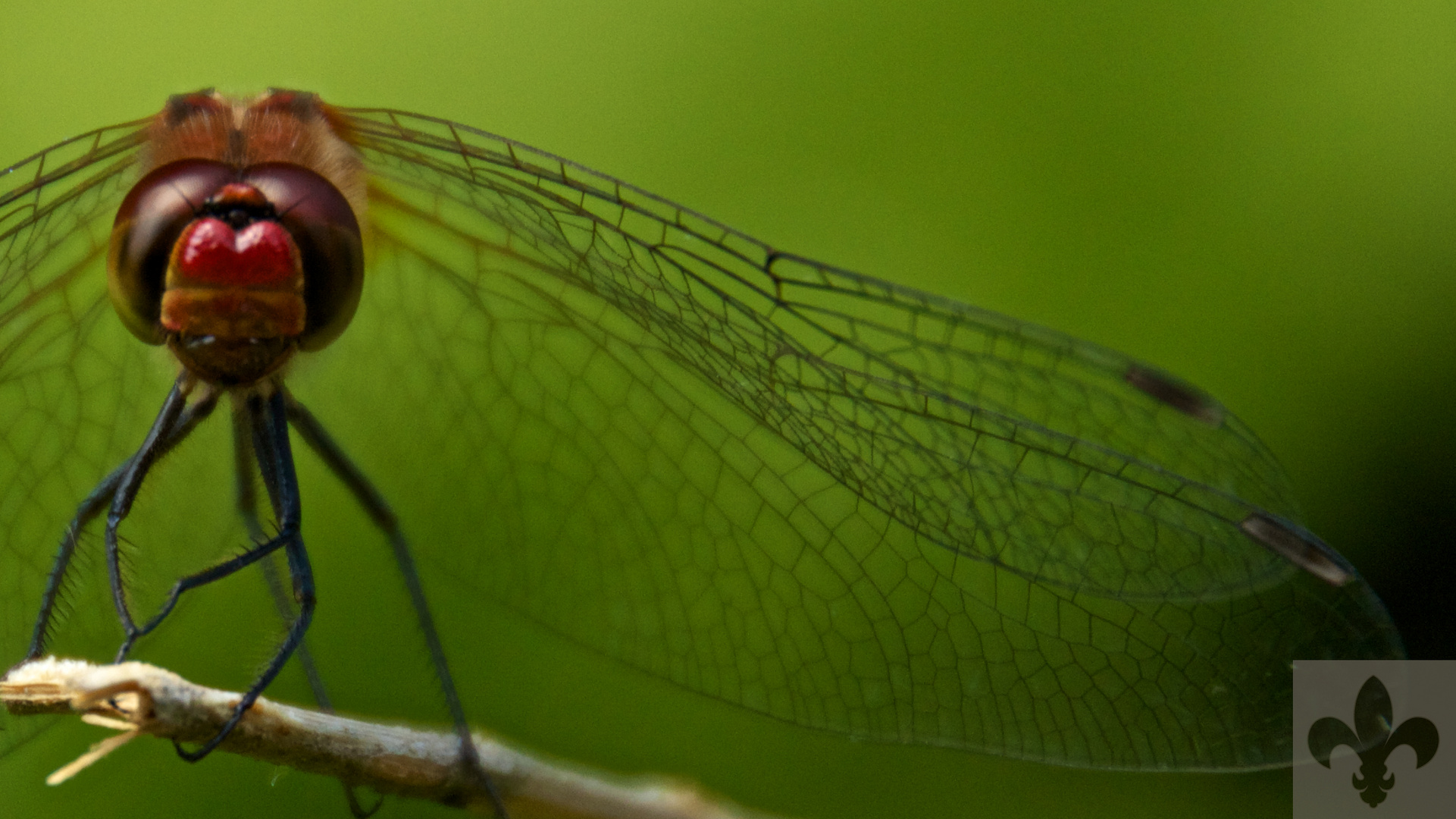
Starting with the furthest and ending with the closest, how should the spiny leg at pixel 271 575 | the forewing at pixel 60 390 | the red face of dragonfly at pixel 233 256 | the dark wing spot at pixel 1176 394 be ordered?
the spiny leg at pixel 271 575 → the forewing at pixel 60 390 → the dark wing spot at pixel 1176 394 → the red face of dragonfly at pixel 233 256

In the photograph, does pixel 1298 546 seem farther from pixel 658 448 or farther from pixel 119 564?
pixel 119 564

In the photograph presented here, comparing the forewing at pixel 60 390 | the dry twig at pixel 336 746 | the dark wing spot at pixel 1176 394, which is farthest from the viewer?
the forewing at pixel 60 390

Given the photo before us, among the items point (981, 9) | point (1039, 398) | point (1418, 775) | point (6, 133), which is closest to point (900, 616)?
point (1039, 398)

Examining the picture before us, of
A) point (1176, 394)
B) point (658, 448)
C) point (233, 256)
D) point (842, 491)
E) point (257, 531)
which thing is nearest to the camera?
point (233, 256)

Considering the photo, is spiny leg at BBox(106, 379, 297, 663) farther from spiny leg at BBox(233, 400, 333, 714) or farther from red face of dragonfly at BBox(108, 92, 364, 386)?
spiny leg at BBox(233, 400, 333, 714)

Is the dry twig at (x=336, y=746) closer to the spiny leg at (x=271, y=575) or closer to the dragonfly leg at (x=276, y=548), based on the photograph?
the dragonfly leg at (x=276, y=548)

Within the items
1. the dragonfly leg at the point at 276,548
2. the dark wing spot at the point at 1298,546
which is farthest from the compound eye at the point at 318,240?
the dark wing spot at the point at 1298,546

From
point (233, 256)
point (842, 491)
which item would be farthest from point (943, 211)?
point (233, 256)
